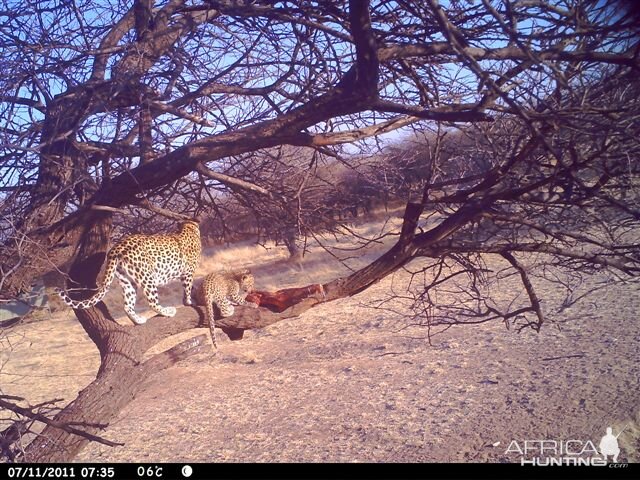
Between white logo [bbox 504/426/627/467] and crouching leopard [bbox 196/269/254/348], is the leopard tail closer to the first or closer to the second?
crouching leopard [bbox 196/269/254/348]

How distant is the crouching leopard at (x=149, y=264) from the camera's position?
215 inches

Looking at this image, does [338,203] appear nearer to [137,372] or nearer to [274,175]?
[274,175]

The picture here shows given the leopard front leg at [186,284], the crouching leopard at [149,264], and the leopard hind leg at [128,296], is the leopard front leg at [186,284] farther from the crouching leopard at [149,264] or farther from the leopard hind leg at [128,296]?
the leopard hind leg at [128,296]

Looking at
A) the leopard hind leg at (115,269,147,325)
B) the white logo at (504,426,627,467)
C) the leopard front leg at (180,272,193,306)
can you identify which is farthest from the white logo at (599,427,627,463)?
the leopard hind leg at (115,269,147,325)

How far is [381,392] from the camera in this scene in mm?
9172

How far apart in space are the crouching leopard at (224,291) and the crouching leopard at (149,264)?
0.31 metres

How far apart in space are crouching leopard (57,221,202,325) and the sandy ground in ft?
3.52

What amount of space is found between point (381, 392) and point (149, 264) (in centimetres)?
499

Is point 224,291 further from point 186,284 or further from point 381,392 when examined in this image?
point 381,392

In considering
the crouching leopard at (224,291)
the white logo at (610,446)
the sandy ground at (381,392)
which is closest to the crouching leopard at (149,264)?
the crouching leopard at (224,291)

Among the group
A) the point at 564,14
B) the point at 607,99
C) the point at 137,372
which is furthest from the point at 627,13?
the point at 137,372

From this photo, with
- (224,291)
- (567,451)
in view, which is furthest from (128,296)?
(567,451)

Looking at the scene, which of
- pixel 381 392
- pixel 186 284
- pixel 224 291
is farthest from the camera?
pixel 381 392

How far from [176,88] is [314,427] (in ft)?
16.8
